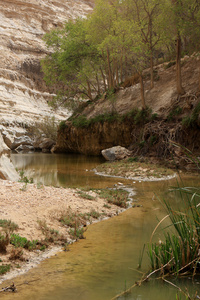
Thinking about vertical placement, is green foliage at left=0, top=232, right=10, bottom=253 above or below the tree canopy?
below

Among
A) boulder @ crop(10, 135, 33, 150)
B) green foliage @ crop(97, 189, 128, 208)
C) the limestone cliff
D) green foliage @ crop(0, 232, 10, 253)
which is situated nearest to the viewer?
green foliage @ crop(0, 232, 10, 253)

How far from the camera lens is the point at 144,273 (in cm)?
375

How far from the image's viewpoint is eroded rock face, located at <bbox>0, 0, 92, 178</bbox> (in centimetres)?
4594

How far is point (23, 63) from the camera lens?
55.8 metres

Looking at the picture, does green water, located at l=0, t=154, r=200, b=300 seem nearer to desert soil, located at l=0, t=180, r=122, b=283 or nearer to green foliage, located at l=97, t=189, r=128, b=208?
desert soil, located at l=0, t=180, r=122, b=283

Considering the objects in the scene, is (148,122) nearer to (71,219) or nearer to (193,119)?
(193,119)

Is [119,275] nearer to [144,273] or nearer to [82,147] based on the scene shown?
[144,273]

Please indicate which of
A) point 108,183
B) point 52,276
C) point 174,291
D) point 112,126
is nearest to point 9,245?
point 52,276

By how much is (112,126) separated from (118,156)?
5332 mm

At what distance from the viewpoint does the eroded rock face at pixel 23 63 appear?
45.9 metres

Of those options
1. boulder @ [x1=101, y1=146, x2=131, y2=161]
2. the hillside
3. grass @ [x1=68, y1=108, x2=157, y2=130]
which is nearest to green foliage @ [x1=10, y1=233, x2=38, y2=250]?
the hillside

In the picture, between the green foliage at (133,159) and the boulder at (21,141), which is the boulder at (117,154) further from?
the boulder at (21,141)

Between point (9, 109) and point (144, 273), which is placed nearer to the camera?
point (144, 273)

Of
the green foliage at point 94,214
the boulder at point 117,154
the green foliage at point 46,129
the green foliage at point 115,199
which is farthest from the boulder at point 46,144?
the green foliage at point 94,214
